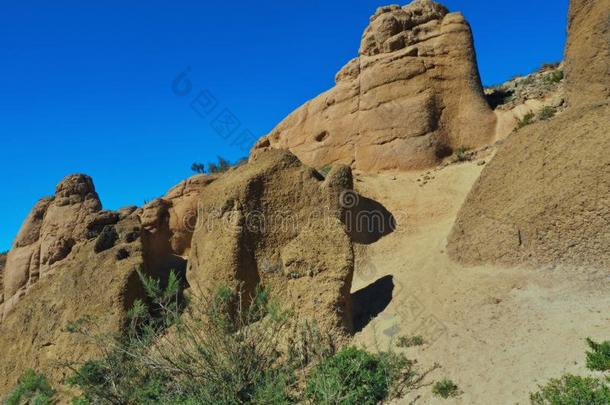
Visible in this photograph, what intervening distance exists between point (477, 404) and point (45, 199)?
18024 mm

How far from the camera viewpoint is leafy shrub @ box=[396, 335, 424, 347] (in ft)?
23.7

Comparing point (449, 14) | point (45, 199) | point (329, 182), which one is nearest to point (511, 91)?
point (449, 14)

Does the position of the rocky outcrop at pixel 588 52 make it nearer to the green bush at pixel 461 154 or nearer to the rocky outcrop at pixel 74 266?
the green bush at pixel 461 154

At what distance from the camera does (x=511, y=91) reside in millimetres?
20719

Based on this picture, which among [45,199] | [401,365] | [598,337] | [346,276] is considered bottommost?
[598,337]

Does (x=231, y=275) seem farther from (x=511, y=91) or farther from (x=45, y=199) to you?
(x=511, y=91)

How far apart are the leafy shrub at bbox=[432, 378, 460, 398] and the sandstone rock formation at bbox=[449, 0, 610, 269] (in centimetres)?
316

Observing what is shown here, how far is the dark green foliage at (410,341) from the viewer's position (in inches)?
285

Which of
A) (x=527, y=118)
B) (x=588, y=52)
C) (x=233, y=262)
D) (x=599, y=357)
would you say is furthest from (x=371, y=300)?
(x=527, y=118)

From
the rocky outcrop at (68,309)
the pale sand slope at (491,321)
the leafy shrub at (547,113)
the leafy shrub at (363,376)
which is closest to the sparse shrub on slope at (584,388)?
the pale sand slope at (491,321)

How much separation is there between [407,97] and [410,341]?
1432 centimetres

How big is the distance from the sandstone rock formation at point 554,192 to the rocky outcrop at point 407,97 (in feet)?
26.2

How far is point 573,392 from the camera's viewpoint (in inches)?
190

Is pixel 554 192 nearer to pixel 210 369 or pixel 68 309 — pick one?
pixel 210 369
